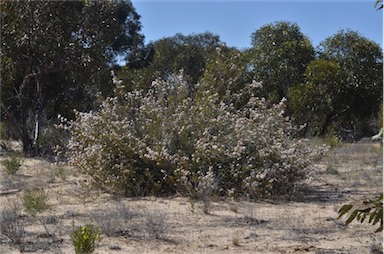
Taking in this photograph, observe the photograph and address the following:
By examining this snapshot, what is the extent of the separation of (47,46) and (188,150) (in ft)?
26.2

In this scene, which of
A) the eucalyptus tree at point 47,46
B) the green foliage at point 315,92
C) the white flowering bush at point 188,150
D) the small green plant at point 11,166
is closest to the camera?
the white flowering bush at point 188,150

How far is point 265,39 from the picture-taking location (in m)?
25.2

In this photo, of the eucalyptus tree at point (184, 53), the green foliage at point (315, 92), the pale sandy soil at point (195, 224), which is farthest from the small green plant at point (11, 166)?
the eucalyptus tree at point (184, 53)

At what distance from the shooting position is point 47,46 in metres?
15.2

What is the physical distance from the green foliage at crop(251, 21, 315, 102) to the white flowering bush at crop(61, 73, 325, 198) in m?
15.3

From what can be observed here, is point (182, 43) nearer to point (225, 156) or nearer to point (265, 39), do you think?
point (265, 39)

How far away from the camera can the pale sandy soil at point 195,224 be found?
5156mm

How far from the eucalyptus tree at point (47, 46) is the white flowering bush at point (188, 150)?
20.8 ft

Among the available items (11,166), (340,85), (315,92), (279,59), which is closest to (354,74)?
(340,85)

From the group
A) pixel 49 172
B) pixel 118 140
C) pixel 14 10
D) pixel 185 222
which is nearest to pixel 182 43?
pixel 14 10

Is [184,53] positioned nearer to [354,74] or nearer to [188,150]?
[354,74]

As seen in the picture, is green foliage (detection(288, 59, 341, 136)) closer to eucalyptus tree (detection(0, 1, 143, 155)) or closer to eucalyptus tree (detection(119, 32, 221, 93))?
eucalyptus tree (detection(119, 32, 221, 93))

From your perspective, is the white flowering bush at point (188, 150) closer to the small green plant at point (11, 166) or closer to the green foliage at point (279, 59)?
the small green plant at point (11, 166)

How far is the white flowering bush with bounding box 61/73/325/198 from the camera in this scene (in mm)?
8258
